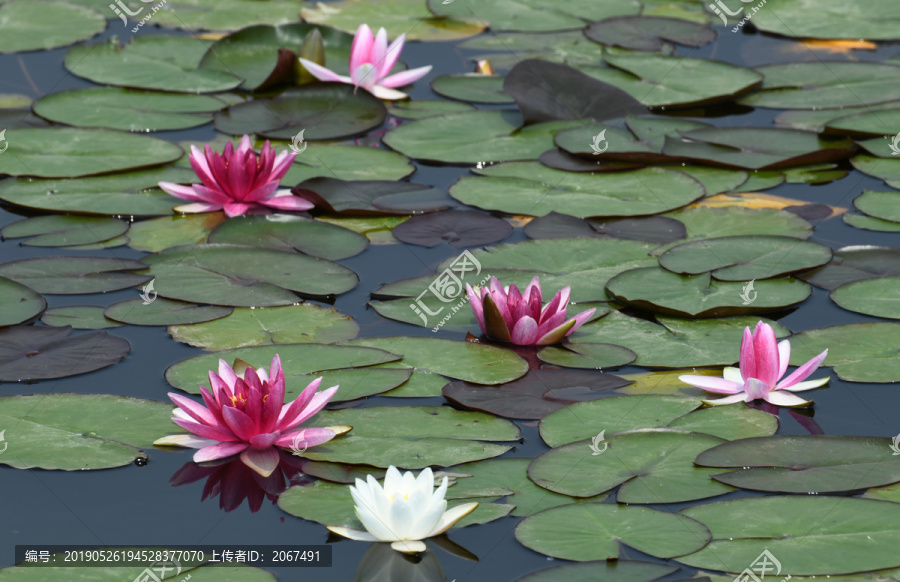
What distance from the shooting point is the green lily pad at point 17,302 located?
12.0 feet

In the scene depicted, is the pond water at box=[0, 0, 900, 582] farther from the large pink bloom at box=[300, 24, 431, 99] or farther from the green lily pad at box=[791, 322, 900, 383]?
the large pink bloom at box=[300, 24, 431, 99]

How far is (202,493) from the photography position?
2.88 m

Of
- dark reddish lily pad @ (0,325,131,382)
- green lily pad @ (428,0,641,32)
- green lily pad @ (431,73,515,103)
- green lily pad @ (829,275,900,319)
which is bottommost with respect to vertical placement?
dark reddish lily pad @ (0,325,131,382)

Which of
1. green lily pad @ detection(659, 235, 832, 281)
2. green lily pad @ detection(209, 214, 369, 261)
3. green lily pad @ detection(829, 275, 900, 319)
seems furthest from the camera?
green lily pad @ detection(209, 214, 369, 261)

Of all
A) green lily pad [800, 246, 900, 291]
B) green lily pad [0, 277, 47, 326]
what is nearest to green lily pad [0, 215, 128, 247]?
green lily pad [0, 277, 47, 326]

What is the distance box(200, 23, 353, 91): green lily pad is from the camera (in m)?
6.11

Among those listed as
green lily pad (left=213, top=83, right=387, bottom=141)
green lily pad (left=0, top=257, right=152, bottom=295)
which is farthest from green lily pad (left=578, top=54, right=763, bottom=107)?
green lily pad (left=0, top=257, right=152, bottom=295)

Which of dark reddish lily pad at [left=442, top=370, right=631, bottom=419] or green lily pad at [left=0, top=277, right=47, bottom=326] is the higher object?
dark reddish lily pad at [left=442, top=370, right=631, bottom=419]

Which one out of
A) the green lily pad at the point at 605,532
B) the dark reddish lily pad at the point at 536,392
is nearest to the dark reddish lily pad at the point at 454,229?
the dark reddish lily pad at the point at 536,392

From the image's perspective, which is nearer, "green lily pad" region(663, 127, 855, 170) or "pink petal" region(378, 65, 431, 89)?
"green lily pad" region(663, 127, 855, 170)

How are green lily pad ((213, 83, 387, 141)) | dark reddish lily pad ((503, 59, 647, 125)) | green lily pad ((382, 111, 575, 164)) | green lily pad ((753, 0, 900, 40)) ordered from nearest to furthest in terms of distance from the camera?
green lily pad ((382, 111, 575, 164)), green lily pad ((213, 83, 387, 141)), dark reddish lily pad ((503, 59, 647, 125)), green lily pad ((753, 0, 900, 40))

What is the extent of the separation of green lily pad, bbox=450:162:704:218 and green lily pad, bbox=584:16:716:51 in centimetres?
194

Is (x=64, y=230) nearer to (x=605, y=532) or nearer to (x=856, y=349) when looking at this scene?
(x=605, y=532)

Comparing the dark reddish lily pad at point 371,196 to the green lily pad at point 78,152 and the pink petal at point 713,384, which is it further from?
the pink petal at point 713,384
